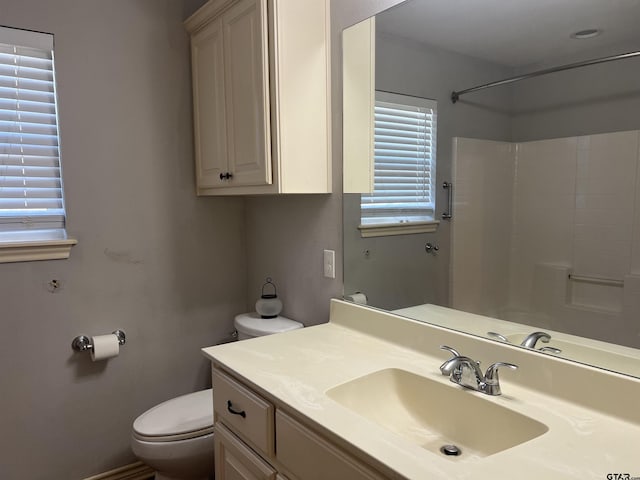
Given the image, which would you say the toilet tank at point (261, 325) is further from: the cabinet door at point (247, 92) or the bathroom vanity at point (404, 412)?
the cabinet door at point (247, 92)

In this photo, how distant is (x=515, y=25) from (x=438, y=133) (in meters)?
0.36

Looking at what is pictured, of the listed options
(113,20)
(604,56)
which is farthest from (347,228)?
(113,20)

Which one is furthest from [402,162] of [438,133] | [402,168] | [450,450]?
[450,450]

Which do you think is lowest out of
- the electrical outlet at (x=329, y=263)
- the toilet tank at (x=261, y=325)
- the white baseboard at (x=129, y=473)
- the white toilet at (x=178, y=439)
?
the white baseboard at (x=129, y=473)

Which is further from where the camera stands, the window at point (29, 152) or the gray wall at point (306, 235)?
the window at point (29, 152)

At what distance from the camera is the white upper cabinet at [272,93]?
62.4 inches

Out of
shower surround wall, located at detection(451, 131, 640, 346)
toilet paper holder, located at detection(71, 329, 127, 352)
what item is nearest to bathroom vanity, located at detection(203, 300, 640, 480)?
shower surround wall, located at detection(451, 131, 640, 346)

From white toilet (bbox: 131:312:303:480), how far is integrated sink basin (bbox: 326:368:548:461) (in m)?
0.74

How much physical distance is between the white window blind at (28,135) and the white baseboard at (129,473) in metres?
1.16

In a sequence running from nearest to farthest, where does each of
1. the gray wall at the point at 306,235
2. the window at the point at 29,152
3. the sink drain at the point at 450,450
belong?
1. the sink drain at the point at 450,450
2. the gray wall at the point at 306,235
3. the window at the point at 29,152

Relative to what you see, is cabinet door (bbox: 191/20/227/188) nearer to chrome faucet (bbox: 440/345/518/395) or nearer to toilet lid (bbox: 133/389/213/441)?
toilet lid (bbox: 133/389/213/441)

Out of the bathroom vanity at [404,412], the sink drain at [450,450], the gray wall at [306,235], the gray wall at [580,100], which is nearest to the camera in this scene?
the bathroom vanity at [404,412]

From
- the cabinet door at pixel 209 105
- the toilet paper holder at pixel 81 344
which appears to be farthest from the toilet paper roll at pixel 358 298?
the toilet paper holder at pixel 81 344

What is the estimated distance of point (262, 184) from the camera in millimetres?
1666
